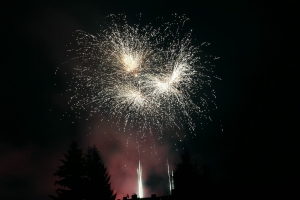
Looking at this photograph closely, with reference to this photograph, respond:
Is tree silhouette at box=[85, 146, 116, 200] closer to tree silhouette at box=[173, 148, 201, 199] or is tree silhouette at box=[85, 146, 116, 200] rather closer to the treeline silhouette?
the treeline silhouette

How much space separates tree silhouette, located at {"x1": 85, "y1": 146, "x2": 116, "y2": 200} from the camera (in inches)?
776

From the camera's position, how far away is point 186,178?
1861cm

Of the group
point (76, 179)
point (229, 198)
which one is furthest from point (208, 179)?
point (76, 179)

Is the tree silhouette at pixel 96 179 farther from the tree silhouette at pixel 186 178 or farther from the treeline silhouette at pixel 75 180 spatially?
the tree silhouette at pixel 186 178

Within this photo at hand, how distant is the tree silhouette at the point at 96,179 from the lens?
64.7 feet

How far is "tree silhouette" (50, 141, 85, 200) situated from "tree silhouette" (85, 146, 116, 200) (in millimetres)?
584

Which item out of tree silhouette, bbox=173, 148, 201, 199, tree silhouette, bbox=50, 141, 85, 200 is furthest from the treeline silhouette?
tree silhouette, bbox=173, 148, 201, 199

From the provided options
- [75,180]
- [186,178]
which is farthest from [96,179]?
[186,178]

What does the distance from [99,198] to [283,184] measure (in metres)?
14.1

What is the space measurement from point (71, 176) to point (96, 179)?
4.57m

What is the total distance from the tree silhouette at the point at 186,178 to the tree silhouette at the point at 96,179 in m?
6.70

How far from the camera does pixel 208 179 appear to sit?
22797 millimetres

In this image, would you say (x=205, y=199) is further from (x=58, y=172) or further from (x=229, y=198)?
(x=58, y=172)

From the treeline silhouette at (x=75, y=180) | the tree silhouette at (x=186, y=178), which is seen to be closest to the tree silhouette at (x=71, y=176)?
the treeline silhouette at (x=75, y=180)
